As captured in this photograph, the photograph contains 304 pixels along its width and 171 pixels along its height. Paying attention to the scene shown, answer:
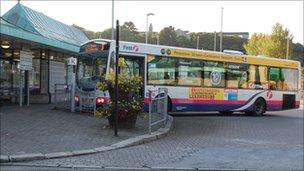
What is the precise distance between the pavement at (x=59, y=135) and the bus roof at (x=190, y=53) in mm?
3738

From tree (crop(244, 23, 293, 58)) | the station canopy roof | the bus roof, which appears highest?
tree (crop(244, 23, 293, 58))

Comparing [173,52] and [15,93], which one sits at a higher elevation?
[173,52]

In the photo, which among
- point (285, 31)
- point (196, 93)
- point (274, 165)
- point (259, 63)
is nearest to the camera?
point (274, 165)

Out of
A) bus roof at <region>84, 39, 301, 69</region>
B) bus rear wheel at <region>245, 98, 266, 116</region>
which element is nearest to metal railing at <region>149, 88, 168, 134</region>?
bus roof at <region>84, 39, 301, 69</region>

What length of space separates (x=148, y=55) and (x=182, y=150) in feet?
31.5

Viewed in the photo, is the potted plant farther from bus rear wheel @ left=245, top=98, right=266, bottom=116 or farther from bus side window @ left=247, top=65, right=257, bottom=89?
bus rear wheel @ left=245, top=98, right=266, bottom=116

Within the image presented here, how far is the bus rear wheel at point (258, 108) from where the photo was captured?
2636cm

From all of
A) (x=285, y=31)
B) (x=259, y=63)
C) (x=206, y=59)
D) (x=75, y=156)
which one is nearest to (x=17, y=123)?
(x=75, y=156)

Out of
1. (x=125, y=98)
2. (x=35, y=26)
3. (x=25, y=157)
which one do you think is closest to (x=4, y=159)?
(x=25, y=157)

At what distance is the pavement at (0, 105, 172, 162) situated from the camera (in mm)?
11188

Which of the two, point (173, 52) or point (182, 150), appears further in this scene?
point (173, 52)

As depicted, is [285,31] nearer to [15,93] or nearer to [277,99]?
[277,99]

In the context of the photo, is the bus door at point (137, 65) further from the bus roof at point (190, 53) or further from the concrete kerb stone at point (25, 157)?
the concrete kerb stone at point (25, 157)

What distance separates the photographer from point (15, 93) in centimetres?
2377
